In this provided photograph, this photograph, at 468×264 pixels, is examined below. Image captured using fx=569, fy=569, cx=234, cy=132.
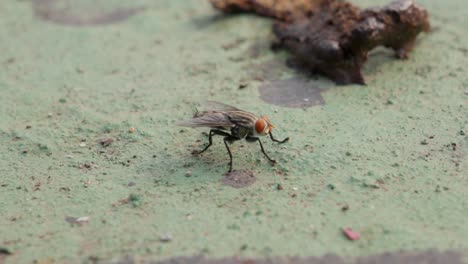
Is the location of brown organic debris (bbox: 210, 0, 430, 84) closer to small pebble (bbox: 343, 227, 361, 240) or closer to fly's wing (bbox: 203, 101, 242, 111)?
fly's wing (bbox: 203, 101, 242, 111)

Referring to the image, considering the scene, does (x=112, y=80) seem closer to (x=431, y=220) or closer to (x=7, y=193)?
(x=7, y=193)

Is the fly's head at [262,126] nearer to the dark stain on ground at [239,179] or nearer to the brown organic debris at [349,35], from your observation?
the dark stain on ground at [239,179]

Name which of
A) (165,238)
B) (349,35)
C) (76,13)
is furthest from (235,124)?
(76,13)

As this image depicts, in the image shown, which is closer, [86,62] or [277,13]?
[86,62]

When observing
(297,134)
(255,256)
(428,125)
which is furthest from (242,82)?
(255,256)

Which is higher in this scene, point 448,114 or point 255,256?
point 448,114

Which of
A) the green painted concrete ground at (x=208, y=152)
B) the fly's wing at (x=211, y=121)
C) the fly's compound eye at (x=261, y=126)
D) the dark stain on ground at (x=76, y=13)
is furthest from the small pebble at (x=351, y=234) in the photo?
the dark stain on ground at (x=76, y=13)
